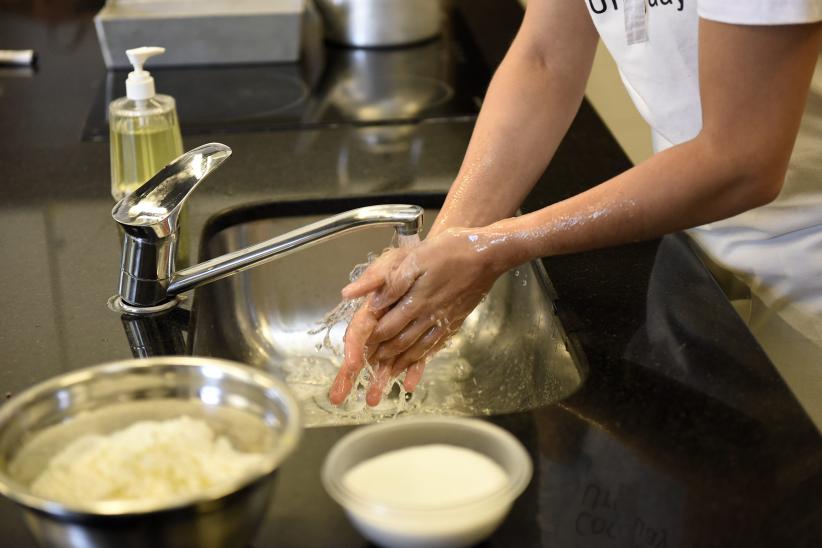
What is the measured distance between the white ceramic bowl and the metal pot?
4.78 ft

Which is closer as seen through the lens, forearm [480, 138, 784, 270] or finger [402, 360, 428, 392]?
forearm [480, 138, 784, 270]

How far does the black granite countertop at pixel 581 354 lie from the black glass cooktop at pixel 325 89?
0.07 m

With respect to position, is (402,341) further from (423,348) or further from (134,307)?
(134,307)

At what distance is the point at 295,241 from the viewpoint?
103cm

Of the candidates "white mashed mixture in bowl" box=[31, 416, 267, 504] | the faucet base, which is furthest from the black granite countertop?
"white mashed mixture in bowl" box=[31, 416, 267, 504]

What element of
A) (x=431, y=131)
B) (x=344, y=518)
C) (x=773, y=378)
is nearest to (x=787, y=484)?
(x=773, y=378)

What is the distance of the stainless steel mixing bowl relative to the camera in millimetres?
595

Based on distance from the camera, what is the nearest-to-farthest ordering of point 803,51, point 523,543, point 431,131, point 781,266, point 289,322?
point 523,543
point 803,51
point 781,266
point 289,322
point 431,131

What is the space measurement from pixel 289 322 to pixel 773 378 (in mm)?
648

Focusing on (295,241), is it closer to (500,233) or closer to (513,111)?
(500,233)

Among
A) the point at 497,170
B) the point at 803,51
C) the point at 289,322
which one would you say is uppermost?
the point at 803,51

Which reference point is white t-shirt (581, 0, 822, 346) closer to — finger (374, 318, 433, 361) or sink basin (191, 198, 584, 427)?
sink basin (191, 198, 584, 427)

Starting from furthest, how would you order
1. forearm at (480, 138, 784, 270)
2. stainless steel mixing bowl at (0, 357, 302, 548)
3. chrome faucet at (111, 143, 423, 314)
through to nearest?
chrome faucet at (111, 143, 423, 314) < forearm at (480, 138, 784, 270) < stainless steel mixing bowl at (0, 357, 302, 548)

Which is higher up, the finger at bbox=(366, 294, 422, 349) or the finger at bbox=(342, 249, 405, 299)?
the finger at bbox=(342, 249, 405, 299)
